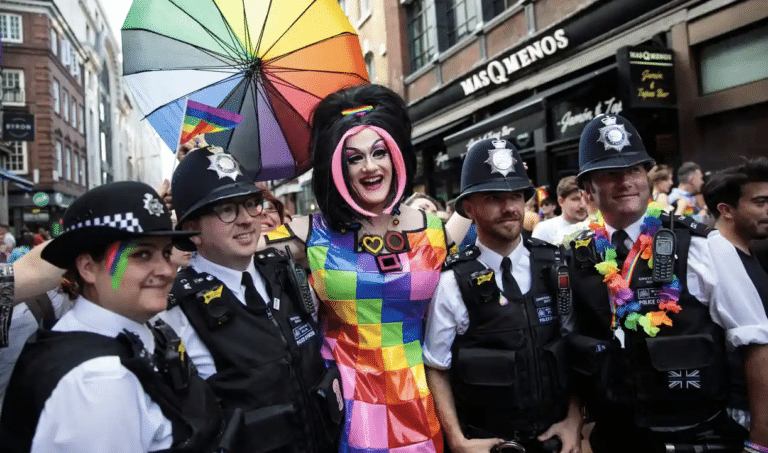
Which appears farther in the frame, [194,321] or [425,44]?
[425,44]

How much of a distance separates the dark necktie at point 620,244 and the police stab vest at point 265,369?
1.42 m

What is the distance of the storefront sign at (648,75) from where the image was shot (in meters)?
7.48

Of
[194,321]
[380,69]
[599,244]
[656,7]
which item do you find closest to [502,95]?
[656,7]

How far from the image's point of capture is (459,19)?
1355 cm

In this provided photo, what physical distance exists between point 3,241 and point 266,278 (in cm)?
976

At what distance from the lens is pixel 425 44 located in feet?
50.5

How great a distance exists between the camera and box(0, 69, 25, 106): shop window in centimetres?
2659

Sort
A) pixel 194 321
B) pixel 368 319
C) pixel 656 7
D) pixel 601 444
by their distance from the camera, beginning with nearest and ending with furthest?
pixel 194 321
pixel 368 319
pixel 601 444
pixel 656 7

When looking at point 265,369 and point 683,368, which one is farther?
point 683,368

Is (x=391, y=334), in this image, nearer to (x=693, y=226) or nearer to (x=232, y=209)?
(x=232, y=209)

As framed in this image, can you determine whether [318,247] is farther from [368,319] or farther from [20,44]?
[20,44]

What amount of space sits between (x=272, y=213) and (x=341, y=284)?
0.76 meters

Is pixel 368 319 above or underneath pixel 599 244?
underneath

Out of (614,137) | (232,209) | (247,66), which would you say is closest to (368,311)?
(232,209)
